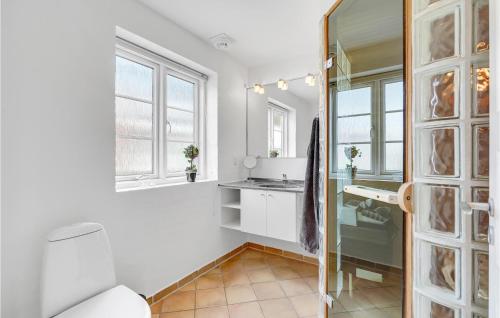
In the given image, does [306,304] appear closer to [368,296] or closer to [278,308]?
[278,308]

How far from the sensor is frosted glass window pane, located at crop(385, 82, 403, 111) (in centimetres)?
91

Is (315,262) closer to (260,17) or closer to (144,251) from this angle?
(144,251)

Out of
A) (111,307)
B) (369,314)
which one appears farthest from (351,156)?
(111,307)

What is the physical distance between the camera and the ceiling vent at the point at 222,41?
86.5 inches

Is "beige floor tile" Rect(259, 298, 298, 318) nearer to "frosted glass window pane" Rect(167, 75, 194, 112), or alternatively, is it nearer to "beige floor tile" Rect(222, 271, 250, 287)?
"beige floor tile" Rect(222, 271, 250, 287)

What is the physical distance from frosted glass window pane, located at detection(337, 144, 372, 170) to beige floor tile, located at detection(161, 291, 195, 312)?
161cm

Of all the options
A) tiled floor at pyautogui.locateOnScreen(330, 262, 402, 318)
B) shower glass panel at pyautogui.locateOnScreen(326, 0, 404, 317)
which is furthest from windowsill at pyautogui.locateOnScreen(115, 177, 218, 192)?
tiled floor at pyautogui.locateOnScreen(330, 262, 402, 318)

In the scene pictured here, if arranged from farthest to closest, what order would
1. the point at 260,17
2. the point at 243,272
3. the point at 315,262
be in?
the point at 315,262 < the point at 243,272 < the point at 260,17

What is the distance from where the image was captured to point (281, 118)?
2758 mm

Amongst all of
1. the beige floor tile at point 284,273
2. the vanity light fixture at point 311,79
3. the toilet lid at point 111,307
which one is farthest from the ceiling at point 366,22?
the beige floor tile at point 284,273

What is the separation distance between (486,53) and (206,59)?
2202 mm

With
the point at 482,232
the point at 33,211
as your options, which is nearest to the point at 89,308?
the point at 33,211

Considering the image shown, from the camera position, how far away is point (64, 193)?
4.32 feet

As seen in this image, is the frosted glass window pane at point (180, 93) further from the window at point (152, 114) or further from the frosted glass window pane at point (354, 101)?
the frosted glass window pane at point (354, 101)
